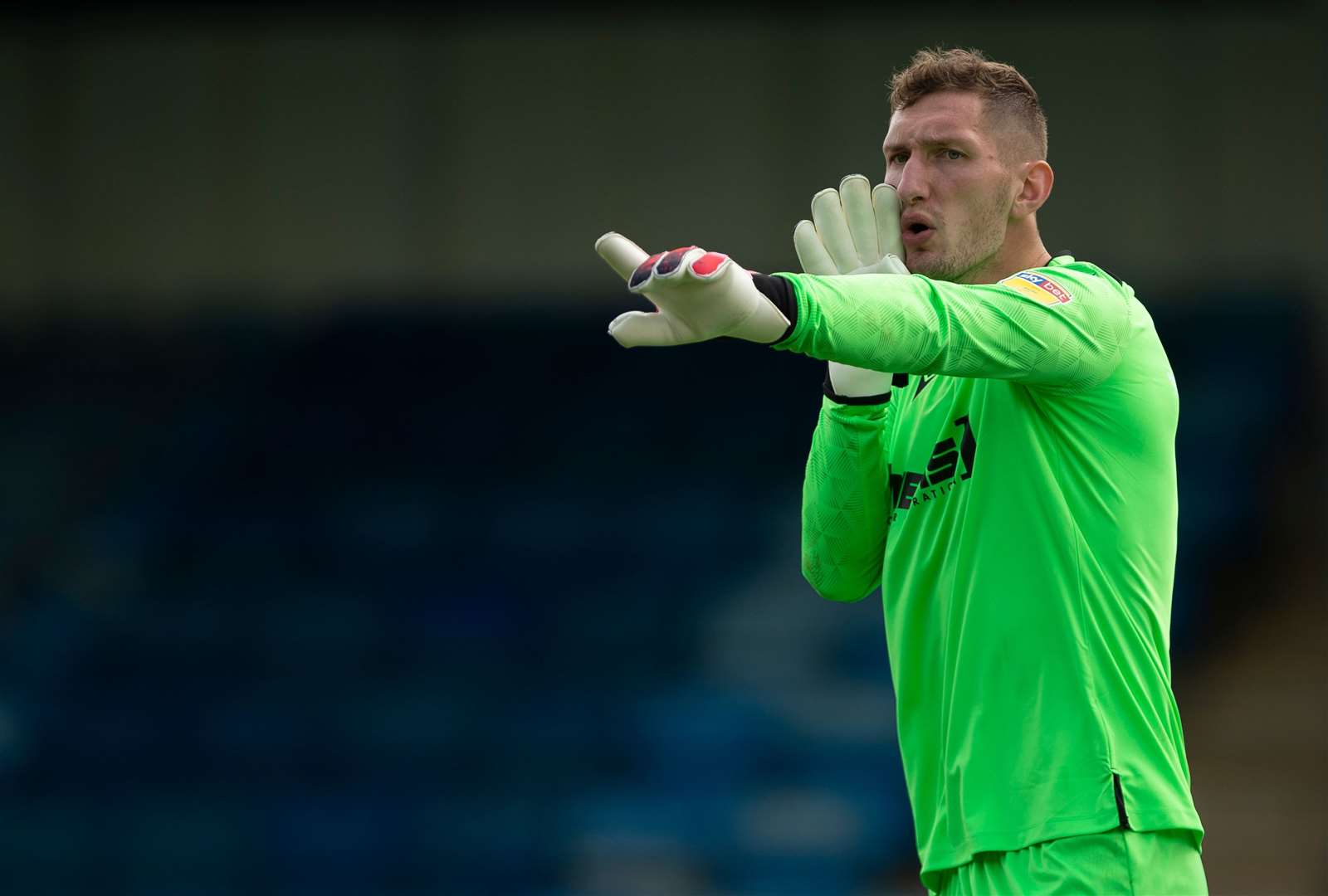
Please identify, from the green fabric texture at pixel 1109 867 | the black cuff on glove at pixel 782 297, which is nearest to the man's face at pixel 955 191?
the black cuff on glove at pixel 782 297

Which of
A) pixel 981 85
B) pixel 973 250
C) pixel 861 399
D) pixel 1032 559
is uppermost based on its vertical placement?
pixel 981 85

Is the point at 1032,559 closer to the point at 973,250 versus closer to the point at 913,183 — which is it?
the point at 973,250

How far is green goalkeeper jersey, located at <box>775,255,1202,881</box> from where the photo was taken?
2.32 m

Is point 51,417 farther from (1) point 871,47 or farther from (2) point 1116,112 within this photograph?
(2) point 1116,112

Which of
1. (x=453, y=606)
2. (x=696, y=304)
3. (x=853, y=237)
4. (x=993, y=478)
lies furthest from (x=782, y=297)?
(x=453, y=606)

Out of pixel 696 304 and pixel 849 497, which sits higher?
pixel 696 304

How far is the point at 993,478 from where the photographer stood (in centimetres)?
255

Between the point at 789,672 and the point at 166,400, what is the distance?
4.01m

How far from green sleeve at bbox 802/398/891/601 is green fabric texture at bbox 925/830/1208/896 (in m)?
0.62

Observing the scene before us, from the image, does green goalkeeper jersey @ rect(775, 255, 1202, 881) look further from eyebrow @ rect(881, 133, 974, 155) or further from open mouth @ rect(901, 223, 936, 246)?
eyebrow @ rect(881, 133, 974, 155)

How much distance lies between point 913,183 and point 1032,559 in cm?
72

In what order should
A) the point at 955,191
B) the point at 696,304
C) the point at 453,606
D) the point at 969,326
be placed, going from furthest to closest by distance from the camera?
the point at 453,606
the point at 955,191
the point at 969,326
the point at 696,304

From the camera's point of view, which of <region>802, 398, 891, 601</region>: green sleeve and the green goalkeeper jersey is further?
<region>802, 398, 891, 601</region>: green sleeve

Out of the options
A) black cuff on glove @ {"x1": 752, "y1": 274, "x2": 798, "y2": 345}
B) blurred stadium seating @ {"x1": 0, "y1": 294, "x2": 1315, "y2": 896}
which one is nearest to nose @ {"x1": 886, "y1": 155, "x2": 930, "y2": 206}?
black cuff on glove @ {"x1": 752, "y1": 274, "x2": 798, "y2": 345}
